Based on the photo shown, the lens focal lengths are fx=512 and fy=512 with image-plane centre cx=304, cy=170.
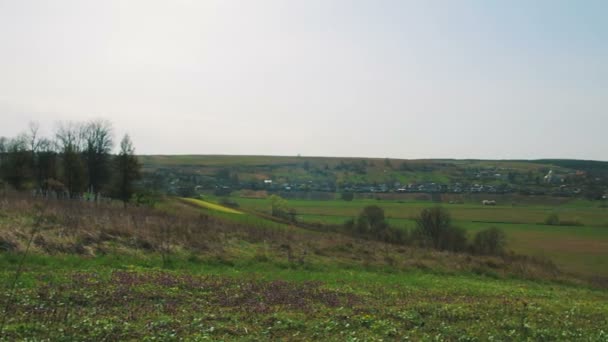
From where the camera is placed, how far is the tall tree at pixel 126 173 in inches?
2235

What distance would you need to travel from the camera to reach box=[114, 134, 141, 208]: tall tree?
2235 inches

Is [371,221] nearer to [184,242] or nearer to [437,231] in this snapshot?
[437,231]

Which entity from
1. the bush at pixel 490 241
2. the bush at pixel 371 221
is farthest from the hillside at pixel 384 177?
the bush at pixel 490 241

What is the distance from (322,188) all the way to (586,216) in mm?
66686

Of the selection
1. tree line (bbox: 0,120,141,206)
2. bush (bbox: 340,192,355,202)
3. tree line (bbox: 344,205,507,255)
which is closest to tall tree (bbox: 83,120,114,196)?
tree line (bbox: 0,120,141,206)

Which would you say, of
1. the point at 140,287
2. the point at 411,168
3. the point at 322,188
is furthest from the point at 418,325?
the point at 411,168

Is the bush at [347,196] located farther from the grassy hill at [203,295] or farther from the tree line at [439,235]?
the grassy hill at [203,295]

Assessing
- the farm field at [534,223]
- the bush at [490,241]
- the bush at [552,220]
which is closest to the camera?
the farm field at [534,223]

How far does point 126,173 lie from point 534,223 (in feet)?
235

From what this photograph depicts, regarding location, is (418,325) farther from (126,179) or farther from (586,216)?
(586,216)

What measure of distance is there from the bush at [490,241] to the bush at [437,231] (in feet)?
5.32

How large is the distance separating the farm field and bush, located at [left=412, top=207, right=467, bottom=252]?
4.36 meters

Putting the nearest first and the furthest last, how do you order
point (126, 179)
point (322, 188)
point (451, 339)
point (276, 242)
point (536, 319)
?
point (451, 339), point (536, 319), point (276, 242), point (126, 179), point (322, 188)

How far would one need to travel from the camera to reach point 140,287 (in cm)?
1373
